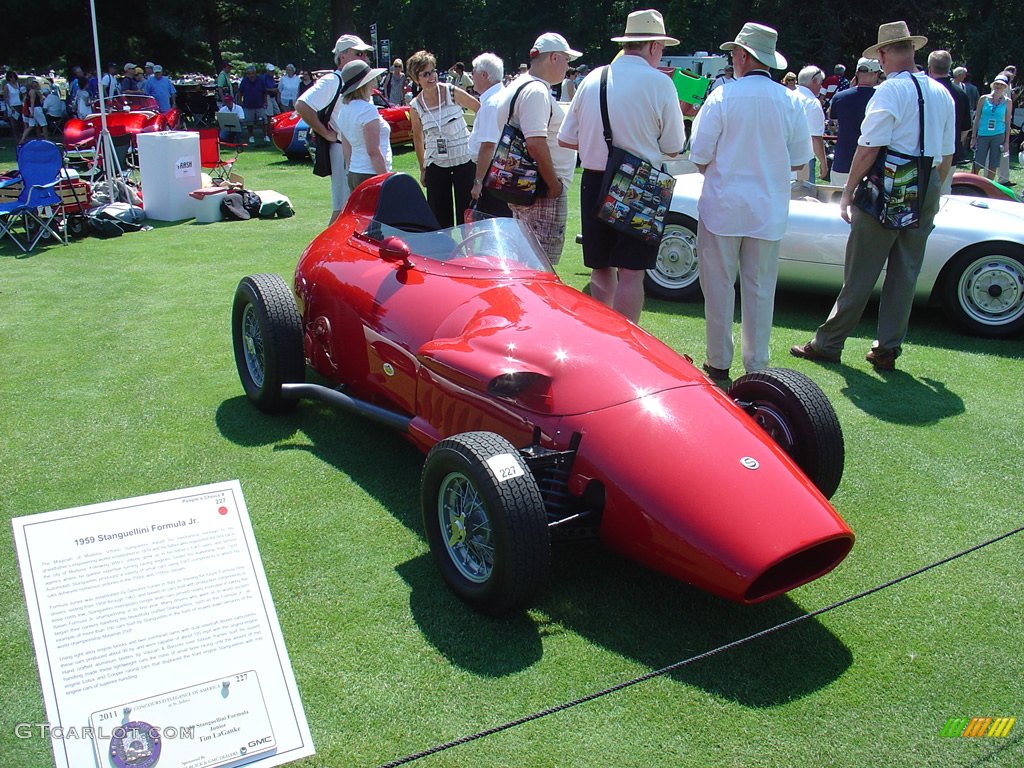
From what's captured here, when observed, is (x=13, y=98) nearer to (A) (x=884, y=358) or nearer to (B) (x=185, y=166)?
(B) (x=185, y=166)

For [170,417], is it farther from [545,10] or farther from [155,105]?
[545,10]

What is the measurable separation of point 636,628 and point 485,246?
2188mm

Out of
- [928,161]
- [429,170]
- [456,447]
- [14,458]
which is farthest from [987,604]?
[429,170]

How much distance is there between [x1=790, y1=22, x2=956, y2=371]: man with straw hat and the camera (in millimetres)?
5891

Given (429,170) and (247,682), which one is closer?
(247,682)

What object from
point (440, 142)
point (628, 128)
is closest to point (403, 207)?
point (628, 128)

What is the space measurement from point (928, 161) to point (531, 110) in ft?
8.79

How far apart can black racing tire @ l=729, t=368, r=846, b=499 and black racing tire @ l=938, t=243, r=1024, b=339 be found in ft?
12.4

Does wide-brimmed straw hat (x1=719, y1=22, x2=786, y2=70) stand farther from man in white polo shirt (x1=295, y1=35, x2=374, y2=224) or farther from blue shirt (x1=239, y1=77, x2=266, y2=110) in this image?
blue shirt (x1=239, y1=77, x2=266, y2=110)

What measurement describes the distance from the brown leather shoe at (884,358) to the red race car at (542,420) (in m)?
2.61

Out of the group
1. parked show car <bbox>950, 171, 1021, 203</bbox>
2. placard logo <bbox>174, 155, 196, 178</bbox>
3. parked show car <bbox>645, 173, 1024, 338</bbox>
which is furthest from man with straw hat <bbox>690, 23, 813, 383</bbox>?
placard logo <bbox>174, 155, 196, 178</bbox>

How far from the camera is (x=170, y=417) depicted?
5328 millimetres

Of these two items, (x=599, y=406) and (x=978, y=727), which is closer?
(x=978, y=727)

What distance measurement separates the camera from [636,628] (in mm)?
3430
